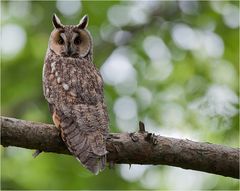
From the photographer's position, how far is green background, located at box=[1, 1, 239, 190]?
31.0ft

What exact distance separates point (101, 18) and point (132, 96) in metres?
1.39

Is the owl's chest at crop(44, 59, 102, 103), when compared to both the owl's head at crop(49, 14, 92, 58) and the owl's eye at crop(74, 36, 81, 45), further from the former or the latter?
the owl's eye at crop(74, 36, 81, 45)

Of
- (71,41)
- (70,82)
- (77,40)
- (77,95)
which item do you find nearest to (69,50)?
(71,41)

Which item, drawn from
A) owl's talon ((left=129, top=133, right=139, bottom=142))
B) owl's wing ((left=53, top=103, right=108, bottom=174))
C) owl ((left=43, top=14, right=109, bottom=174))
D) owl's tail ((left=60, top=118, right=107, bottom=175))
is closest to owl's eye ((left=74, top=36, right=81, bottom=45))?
owl ((left=43, top=14, right=109, bottom=174))

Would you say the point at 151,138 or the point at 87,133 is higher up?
the point at 87,133

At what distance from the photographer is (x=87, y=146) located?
546 cm

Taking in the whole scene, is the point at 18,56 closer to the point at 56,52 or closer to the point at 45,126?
the point at 56,52

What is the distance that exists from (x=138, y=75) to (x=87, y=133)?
566 centimetres

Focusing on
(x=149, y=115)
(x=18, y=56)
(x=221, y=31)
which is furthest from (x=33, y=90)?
(x=221, y=31)

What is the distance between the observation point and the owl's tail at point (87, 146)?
5.30 meters

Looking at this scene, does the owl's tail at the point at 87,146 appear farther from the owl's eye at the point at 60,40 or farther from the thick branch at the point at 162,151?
the owl's eye at the point at 60,40

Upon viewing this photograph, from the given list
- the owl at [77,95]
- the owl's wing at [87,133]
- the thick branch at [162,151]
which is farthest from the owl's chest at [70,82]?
the thick branch at [162,151]

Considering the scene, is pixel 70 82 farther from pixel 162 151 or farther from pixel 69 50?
pixel 162 151

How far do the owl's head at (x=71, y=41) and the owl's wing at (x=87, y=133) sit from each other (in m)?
1.10
